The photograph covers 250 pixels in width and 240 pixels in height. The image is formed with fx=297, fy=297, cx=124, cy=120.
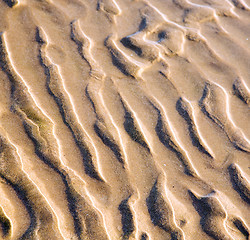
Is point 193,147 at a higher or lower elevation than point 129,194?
higher

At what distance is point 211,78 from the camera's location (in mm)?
2303

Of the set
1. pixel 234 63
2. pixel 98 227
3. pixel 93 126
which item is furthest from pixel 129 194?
pixel 234 63

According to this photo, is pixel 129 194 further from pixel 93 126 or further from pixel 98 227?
pixel 93 126

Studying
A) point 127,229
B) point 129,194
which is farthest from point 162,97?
point 127,229

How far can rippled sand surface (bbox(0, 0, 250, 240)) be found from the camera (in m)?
1.73

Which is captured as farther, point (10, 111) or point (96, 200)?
point (10, 111)

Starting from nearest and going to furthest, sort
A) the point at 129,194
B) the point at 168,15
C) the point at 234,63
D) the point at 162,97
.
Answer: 1. the point at 129,194
2. the point at 162,97
3. the point at 234,63
4. the point at 168,15

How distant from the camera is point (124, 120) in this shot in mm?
2059

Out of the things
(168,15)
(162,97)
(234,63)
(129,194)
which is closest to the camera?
(129,194)

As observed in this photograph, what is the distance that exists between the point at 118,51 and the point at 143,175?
3.49ft

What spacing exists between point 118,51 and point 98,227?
1376mm

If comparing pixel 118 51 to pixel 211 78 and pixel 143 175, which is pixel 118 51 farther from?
pixel 143 175

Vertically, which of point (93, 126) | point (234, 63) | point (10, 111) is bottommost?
point (10, 111)

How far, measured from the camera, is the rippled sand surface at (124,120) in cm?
173
